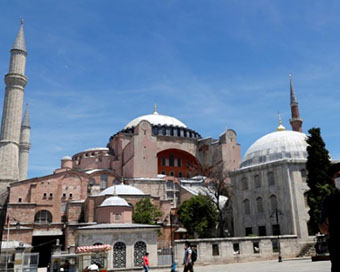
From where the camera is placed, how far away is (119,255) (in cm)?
2067

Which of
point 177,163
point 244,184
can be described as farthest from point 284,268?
point 177,163

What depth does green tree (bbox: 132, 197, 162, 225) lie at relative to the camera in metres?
30.0

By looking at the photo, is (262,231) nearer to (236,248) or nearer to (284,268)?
(236,248)

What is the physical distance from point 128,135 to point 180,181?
9301 mm

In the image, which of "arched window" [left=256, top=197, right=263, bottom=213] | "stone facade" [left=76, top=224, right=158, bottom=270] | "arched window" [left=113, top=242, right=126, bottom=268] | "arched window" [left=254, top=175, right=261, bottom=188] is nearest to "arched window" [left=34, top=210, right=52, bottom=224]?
"stone facade" [left=76, top=224, right=158, bottom=270]

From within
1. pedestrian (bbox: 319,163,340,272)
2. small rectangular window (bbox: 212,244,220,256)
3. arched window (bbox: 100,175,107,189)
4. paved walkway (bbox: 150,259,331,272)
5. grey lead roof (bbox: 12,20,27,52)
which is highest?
grey lead roof (bbox: 12,20,27,52)

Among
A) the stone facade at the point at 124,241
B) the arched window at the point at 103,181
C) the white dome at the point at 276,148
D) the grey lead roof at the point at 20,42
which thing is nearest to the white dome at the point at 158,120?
the arched window at the point at 103,181

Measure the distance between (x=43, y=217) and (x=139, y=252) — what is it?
16470 mm

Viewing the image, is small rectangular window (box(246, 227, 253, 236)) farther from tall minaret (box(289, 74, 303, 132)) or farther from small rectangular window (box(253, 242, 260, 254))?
tall minaret (box(289, 74, 303, 132))

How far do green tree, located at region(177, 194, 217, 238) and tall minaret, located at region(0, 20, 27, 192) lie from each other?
19.6m

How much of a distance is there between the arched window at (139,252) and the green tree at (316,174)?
Result: 1039cm

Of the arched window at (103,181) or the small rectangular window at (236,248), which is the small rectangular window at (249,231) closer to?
the small rectangular window at (236,248)

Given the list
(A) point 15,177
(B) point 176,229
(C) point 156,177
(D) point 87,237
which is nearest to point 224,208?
(B) point 176,229

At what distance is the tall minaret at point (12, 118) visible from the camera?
3806 cm
